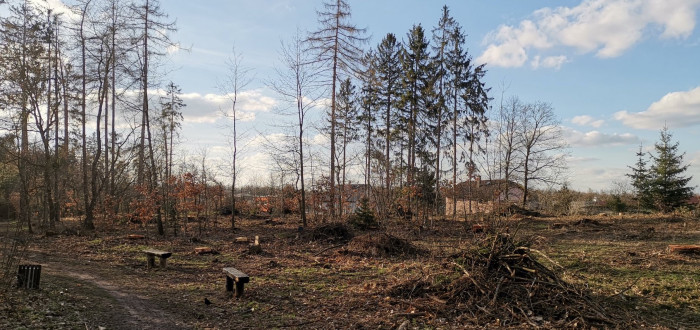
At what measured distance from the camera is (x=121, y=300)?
23.5ft

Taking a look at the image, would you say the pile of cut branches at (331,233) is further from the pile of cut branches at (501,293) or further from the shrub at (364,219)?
the pile of cut branches at (501,293)

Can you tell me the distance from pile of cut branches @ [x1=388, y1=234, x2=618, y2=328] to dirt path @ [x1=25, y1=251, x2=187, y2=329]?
3.59 m

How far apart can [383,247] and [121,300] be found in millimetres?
6553

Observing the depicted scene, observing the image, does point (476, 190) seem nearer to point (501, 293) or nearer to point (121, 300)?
point (501, 293)

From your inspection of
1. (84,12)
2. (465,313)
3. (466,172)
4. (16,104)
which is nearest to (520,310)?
(465,313)

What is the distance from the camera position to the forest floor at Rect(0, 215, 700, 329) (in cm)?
565

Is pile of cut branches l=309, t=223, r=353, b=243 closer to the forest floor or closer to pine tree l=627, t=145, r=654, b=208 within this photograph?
the forest floor

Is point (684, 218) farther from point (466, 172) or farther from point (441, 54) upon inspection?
point (441, 54)

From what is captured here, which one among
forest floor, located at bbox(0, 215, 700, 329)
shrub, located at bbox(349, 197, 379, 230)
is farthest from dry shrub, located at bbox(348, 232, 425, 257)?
shrub, located at bbox(349, 197, 379, 230)

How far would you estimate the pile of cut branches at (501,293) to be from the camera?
5.42 metres

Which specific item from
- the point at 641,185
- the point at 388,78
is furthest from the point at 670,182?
the point at 388,78

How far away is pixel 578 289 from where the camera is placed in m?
6.04

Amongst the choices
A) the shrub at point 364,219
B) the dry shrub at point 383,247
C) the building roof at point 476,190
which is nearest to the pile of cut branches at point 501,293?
the dry shrub at point 383,247

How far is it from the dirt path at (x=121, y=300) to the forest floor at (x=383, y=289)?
2cm
